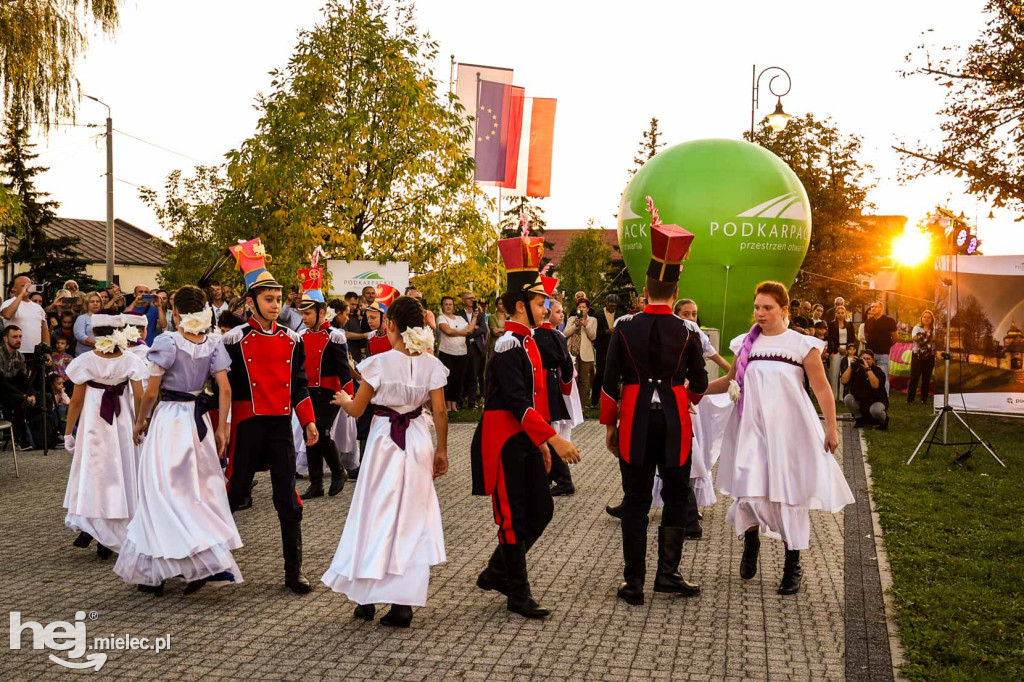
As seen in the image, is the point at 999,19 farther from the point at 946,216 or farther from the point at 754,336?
the point at 754,336

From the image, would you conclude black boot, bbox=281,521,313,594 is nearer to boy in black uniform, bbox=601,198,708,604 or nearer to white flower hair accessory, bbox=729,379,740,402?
boy in black uniform, bbox=601,198,708,604

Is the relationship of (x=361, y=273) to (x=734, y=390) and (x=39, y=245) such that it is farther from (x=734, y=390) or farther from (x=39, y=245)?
(x=39, y=245)

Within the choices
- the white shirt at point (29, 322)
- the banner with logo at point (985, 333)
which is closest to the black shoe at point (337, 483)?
the white shirt at point (29, 322)

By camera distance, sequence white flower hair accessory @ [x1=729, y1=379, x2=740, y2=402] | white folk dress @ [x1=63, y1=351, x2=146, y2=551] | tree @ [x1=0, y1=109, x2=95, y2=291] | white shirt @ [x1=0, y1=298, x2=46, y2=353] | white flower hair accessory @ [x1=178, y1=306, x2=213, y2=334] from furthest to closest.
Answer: tree @ [x1=0, y1=109, x2=95, y2=291], white shirt @ [x1=0, y1=298, x2=46, y2=353], white folk dress @ [x1=63, y1=351, x2=146, y2=551], white flower hair accessory @ [x1=729, y1=379, x2=740, y2=402], white flower hair accessory @ [x1=178, y1=306, x2=213, y2=334]

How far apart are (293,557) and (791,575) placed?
A: 3.27 m

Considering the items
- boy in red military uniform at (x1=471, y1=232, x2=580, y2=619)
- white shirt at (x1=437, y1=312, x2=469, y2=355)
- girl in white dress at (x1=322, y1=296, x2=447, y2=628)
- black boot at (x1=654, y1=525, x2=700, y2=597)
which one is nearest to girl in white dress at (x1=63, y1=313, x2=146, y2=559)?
girl in white dress at (x1=322, y1=296, x2=447, y2=628)

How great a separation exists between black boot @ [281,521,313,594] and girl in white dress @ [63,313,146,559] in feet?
5.24

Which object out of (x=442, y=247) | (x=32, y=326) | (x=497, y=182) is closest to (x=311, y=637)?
(x=32, y=326)

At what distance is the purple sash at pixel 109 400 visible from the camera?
7.53 m

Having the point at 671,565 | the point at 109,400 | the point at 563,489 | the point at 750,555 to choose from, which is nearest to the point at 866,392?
the point at 563,489

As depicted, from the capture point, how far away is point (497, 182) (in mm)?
24422

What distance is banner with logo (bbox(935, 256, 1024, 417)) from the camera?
13.7 meters

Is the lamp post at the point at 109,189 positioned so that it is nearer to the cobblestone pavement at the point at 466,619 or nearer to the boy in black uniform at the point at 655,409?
the cobblestone pavement at the point at 466,619

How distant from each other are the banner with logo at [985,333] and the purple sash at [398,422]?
990 cm
